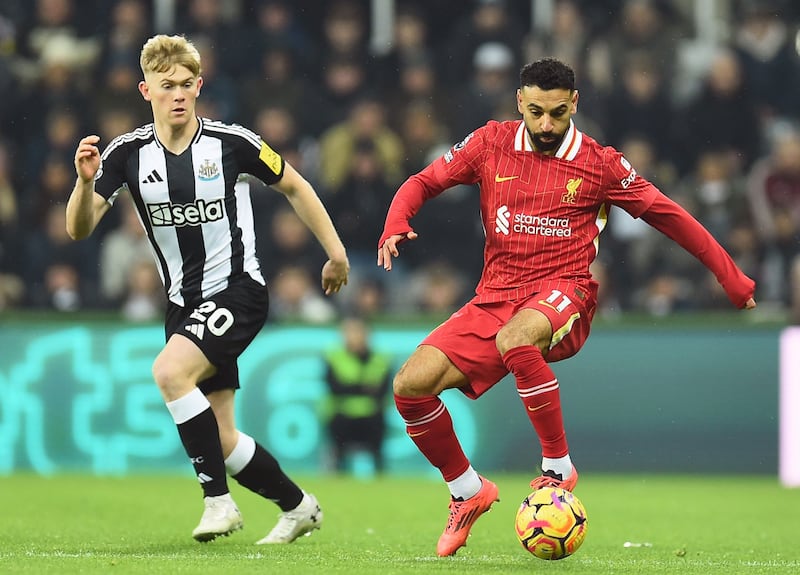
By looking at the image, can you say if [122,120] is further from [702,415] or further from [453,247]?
[702,415]

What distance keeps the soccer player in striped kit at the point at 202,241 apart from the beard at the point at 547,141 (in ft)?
3.43

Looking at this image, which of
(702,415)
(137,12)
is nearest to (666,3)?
(702,415)

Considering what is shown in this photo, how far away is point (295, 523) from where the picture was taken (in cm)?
729

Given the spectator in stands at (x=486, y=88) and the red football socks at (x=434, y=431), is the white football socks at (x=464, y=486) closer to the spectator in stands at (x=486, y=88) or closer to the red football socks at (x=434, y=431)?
the red football socks at (x=434, y=431)

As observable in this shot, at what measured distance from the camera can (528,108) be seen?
6.84m

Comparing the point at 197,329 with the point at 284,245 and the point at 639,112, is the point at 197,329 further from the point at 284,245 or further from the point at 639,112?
the point at 639,112

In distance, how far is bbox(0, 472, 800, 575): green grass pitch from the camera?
620 centimetres

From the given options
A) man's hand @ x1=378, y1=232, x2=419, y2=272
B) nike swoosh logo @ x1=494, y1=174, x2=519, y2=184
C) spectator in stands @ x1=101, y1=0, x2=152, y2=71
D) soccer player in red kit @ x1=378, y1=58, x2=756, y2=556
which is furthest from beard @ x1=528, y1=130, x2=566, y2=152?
spectator in stands @ x1=101, y1=0, x2=152, y2=71

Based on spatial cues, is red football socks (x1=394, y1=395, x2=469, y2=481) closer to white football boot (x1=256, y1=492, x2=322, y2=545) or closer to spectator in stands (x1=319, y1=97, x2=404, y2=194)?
white football boot (x1=256, y1=492, x2=322, y2=545)

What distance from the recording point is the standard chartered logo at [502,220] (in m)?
6.97

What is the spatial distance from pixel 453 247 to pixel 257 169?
631 cm

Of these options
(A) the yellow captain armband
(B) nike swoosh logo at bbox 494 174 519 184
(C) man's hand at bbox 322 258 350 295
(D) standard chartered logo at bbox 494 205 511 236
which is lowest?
(C) man's hand at bbox 322 258 350 295

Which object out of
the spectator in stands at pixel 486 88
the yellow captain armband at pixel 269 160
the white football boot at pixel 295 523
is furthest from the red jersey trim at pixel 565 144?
the spectator in stands at pixel 486 88

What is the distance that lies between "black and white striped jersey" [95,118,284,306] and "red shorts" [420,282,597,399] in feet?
3.30
